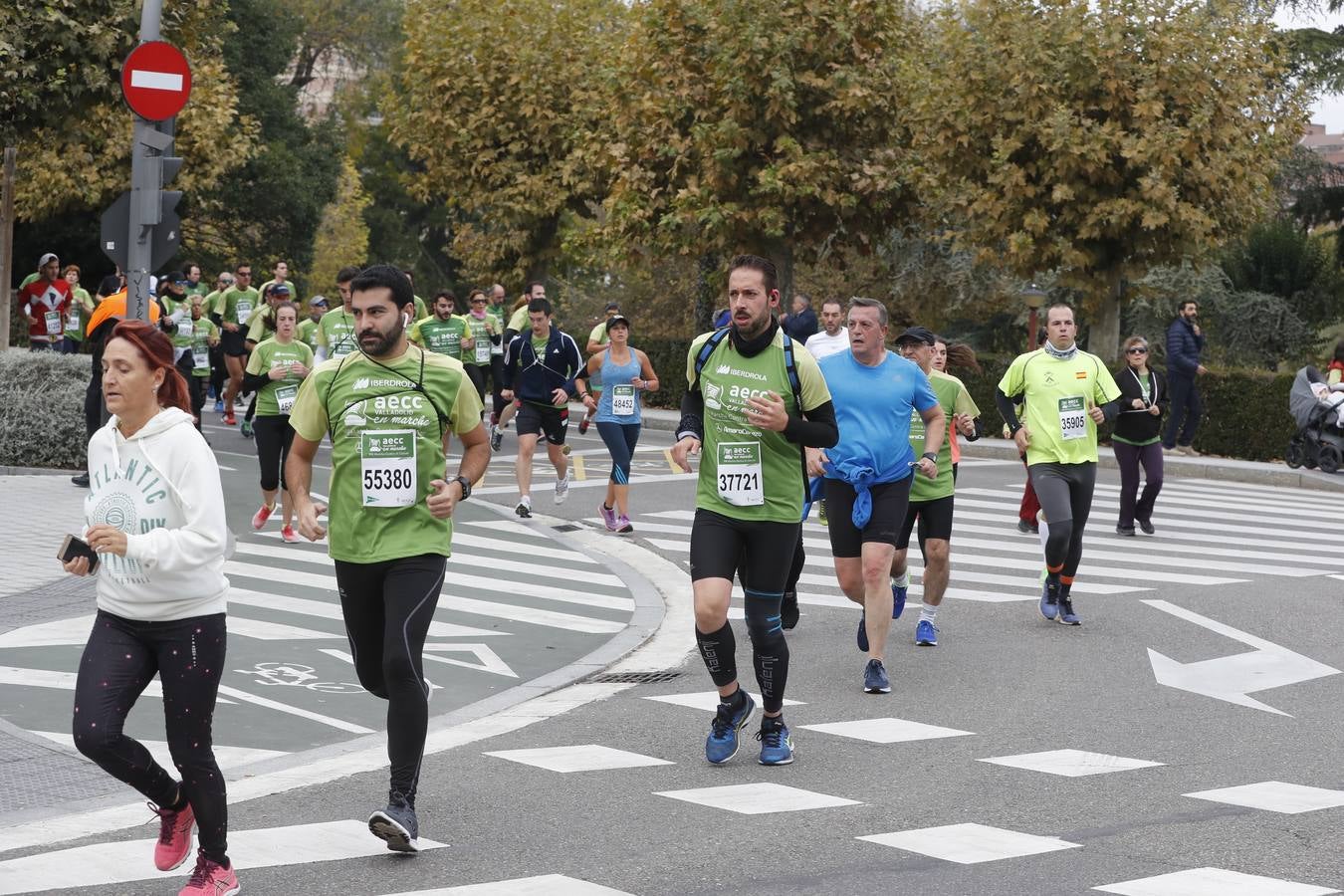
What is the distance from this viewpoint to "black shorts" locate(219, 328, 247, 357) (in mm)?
25031

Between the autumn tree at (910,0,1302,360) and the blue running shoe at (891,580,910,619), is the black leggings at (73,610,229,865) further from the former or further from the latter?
the autumn tree at (910,0,1302,360)

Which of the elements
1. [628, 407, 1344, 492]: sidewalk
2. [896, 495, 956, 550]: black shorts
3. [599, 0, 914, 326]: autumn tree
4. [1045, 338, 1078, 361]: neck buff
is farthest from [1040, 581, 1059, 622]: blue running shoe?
[599, 0, 914, 326]: autumn tree

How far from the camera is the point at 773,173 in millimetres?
30484

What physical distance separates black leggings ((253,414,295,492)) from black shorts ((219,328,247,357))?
1097cm

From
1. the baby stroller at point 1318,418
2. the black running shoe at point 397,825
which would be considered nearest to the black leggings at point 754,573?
the black running shoe at point 397,825

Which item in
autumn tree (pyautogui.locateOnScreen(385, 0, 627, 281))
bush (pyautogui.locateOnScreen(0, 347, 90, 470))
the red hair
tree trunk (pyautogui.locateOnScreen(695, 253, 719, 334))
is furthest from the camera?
autumn tree (pyautogui.locateOnScreen(385, 0, 627, 281))

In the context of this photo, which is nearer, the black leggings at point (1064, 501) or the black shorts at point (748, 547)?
the black shorts at point (748, 547)

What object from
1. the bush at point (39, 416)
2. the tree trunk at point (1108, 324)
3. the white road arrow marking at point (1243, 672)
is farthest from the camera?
the tree trunk at point (1108, 324)

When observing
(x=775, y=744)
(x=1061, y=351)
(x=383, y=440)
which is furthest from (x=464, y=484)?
(x=1061, y=351)

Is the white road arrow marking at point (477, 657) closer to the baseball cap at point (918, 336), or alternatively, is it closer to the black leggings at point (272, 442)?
the baseball cap at point (918, 336)

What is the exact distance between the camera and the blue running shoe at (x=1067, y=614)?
11.3m

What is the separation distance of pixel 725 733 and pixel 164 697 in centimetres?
274

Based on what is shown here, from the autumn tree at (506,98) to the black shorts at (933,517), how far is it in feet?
86.7

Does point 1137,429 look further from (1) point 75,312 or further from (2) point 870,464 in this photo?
(1) point 75,312
